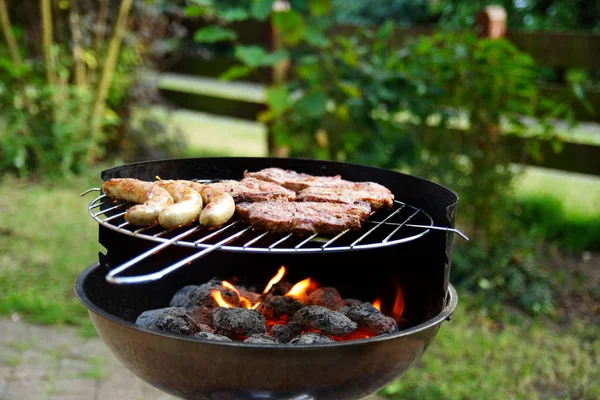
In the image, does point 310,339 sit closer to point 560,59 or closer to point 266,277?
point 266,277

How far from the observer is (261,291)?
268cm

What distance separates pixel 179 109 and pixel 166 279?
5132 millimetres

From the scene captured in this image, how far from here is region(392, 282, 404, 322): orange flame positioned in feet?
7.82

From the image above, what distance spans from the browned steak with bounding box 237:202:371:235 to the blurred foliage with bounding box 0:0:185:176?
4.58m

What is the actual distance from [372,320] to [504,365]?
143 cm

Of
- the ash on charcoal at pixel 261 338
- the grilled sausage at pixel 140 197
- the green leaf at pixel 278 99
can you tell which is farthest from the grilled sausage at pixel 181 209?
the green leaf at pixel 278 99

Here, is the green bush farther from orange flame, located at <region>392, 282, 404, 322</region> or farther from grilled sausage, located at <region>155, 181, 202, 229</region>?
grilled sausage, located at <region>155, 181, 202, 229</region>

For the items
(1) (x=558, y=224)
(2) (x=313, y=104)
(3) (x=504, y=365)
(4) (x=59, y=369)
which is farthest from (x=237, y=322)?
(1) (x=558, y=224)

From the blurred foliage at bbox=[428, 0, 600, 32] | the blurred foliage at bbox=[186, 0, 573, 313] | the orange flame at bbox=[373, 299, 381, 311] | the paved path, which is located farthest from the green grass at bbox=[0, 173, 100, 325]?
the blurred foliage at bbox=[428, 0, 600, 32]

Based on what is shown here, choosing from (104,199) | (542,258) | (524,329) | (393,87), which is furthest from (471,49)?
(104,199)

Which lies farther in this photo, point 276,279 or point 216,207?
point 276,279

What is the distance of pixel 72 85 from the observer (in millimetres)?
6543

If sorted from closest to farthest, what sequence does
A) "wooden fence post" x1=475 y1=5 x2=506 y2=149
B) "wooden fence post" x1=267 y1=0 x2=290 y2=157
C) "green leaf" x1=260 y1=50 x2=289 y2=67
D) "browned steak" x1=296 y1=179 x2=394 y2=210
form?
1. "browned steak" x1=296 y1=179 x2=394 y2=210
2. "wooden fence post" x1=475 y1=5 x2=506 y2=149
3. "green leaf" x1=260 y1=50 x2=289 y2=67
4. "wooden fence post" x1=267 y1=0 x2=290 y2=157

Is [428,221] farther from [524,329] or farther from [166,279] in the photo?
[524,329]
